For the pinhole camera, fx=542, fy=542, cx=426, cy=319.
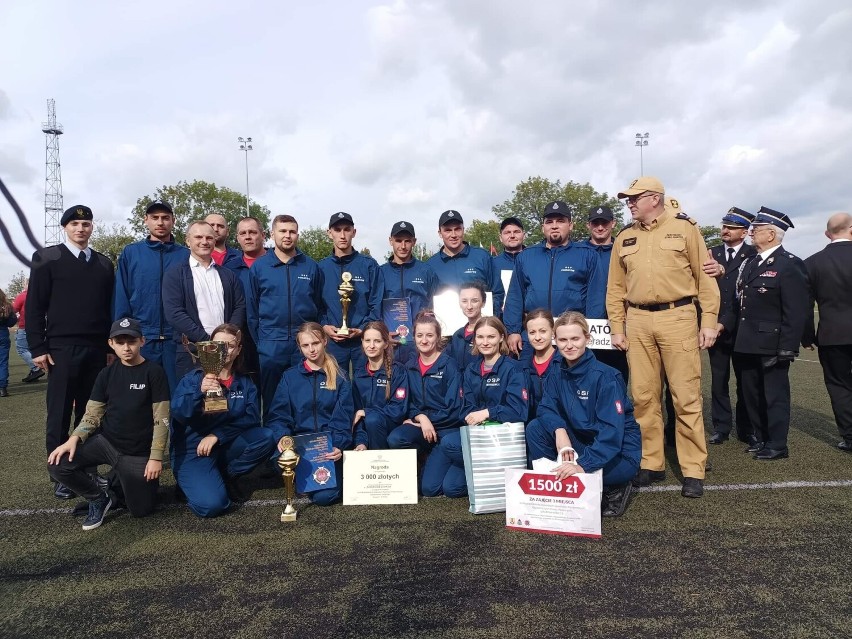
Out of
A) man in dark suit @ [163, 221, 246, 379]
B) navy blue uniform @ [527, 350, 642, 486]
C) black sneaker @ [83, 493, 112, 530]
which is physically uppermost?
man in dark suit @ [163, 221, 246, 379]

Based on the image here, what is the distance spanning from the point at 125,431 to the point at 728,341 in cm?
571

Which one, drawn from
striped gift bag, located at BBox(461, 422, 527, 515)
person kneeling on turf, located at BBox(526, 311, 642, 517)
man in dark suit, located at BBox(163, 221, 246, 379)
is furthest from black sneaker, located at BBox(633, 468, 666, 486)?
man in dark suit, located at BBox(163, 221, 246, 379)

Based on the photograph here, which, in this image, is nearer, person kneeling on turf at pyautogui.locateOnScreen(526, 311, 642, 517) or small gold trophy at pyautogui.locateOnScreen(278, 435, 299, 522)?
person kneeling on turf at pyautogui.locateOnScreen(526, 311, 642, 517)

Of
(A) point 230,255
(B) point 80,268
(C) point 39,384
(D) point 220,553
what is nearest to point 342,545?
(D) point 220,553

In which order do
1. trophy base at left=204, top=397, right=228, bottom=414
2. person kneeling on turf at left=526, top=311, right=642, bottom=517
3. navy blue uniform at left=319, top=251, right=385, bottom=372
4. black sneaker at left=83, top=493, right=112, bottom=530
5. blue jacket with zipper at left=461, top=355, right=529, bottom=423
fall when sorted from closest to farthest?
person kneeling on turf at left=526, top=311, right=642, bottom=517, black sneaker at left=83, top=493, right=112, bottom=530, trophy base at left=204, top=397, right=228, bottom=414, blue jacket with zipper at left=461, top=355, right=529, bottom=423, navy blue uniform at left=319, top=251, right=385, bottom=372

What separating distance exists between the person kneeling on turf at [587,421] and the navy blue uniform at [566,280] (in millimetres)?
886

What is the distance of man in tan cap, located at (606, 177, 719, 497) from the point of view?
4.04m

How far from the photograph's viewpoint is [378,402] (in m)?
4.61

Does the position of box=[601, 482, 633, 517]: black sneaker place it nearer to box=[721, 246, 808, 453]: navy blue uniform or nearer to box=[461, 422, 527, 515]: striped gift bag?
box=[461, 422, 527, 515]: striped gift bag

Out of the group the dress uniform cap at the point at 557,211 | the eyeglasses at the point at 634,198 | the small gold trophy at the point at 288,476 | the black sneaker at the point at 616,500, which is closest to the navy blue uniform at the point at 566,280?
the dress uniform cap at the point at 557,211

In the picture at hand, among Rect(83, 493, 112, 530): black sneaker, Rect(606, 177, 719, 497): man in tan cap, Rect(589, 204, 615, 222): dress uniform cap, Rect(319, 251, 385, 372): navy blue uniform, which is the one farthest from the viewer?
Rect(589, 204, 615, 222): dress uniform cap

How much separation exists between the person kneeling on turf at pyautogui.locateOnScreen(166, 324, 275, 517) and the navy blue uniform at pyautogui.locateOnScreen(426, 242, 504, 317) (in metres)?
2.11

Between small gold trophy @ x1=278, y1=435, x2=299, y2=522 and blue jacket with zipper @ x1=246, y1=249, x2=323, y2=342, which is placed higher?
blue jacket with zipper @ x1=246, y1=249, x2=323, y2=342

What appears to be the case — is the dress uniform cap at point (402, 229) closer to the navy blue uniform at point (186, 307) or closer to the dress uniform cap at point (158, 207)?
the navy blue uniform at point (186, 307)
